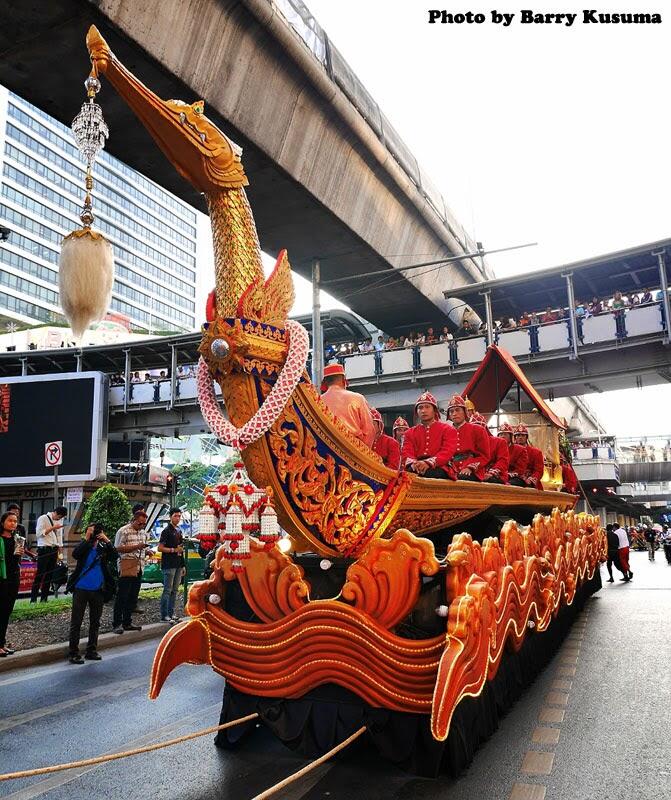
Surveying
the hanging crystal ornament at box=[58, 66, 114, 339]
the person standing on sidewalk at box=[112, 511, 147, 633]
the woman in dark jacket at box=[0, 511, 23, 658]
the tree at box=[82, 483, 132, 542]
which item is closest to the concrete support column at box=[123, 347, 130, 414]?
the tree at box=[82, 483, 132, 542]

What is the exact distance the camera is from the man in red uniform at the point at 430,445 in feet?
14.3

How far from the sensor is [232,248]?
11.7 feet

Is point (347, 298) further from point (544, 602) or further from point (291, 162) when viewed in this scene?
point (544, 602)

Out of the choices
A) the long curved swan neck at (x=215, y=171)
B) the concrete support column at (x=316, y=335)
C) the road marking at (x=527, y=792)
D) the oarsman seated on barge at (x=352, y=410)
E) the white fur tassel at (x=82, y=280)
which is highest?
the concrete support column at (x=316, y=335)

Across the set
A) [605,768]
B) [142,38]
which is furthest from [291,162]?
[605,768]

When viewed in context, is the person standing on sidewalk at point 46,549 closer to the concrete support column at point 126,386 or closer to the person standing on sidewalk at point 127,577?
Answer: the person standing on sidewalk at point 127,577

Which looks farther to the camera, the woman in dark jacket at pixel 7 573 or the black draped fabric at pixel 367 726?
the woman in dark jacket at pixel 7 573

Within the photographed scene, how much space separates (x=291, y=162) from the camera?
11758 millimetres

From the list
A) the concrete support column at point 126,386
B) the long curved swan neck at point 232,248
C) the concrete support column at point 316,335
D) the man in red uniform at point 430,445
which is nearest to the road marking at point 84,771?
the man in red uniform at point 430,445

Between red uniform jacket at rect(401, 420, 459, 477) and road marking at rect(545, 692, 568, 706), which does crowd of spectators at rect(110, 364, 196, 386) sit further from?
road marking at rect(545, 692, 568, 706)

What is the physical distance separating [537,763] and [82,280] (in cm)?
353

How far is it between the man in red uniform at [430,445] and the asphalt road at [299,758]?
1695 mm

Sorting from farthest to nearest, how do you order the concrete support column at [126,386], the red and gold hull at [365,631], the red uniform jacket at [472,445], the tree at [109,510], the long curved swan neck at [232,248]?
the concrete support column at [126,386], the tree at [109,510], the red uniform jacket at [472,445], the long curved swan neck at [232,248], the red and gold hull at [365,631]

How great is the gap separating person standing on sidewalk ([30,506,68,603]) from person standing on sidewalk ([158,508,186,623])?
334 centimetres
